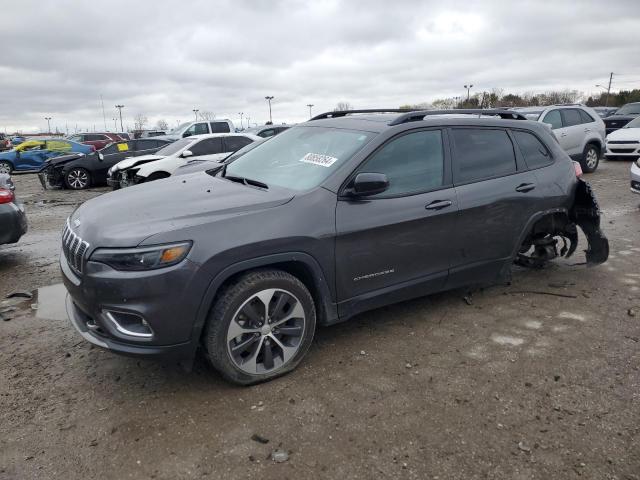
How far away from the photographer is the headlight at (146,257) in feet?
9.18

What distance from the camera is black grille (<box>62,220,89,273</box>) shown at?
9.78 ft

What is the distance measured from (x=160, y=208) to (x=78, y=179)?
1259 centimetres

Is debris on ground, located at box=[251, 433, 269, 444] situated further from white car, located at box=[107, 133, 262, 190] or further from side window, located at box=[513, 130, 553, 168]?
white car, located at box=[107, 133, 262, 190]

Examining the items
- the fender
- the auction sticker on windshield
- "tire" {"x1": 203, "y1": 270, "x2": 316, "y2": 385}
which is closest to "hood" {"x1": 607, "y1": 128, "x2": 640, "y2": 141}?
the auction sticker on windshield

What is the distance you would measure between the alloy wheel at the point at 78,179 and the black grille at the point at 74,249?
39.6 ft

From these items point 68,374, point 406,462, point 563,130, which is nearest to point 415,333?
point 406,462

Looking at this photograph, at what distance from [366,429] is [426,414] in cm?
39

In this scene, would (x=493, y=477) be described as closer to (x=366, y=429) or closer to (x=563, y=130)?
(x=366, y=429)

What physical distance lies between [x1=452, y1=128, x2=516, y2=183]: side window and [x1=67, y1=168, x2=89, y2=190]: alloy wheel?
13.0m

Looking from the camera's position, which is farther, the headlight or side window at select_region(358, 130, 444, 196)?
side window at select_region(358, 130, 444, 196)

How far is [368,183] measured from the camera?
10.9ft

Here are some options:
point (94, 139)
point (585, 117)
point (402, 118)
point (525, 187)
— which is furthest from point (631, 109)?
point (94, 139)

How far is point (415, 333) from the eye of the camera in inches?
155

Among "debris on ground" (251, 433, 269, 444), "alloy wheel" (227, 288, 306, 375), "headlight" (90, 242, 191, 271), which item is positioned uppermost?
"headlight" (90, 242, 191, 271)
